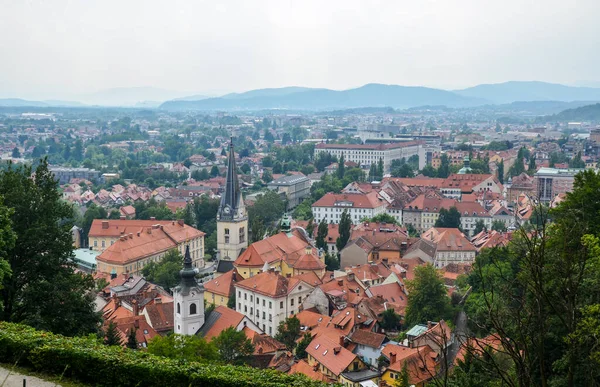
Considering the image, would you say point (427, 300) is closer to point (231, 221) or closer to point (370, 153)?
point (231, 221)

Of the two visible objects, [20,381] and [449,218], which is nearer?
[20,381]

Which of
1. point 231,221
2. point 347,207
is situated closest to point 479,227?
point 347,207

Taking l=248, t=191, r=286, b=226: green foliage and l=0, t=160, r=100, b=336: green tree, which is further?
l=248, t=191, r=286, b=226: green foliage

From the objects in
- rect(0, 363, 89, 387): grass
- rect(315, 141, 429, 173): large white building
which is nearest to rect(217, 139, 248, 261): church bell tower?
rect(0, 363, 89, 387): grass

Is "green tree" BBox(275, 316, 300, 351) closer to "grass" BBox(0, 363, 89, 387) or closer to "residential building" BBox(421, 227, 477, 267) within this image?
"grass" BBox(0, 363, 89, 387)

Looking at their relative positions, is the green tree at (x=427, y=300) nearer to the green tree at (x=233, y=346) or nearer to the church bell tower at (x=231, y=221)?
the green tree at (x=233, y=346)

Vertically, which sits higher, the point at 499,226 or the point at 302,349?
the point at 302,349
